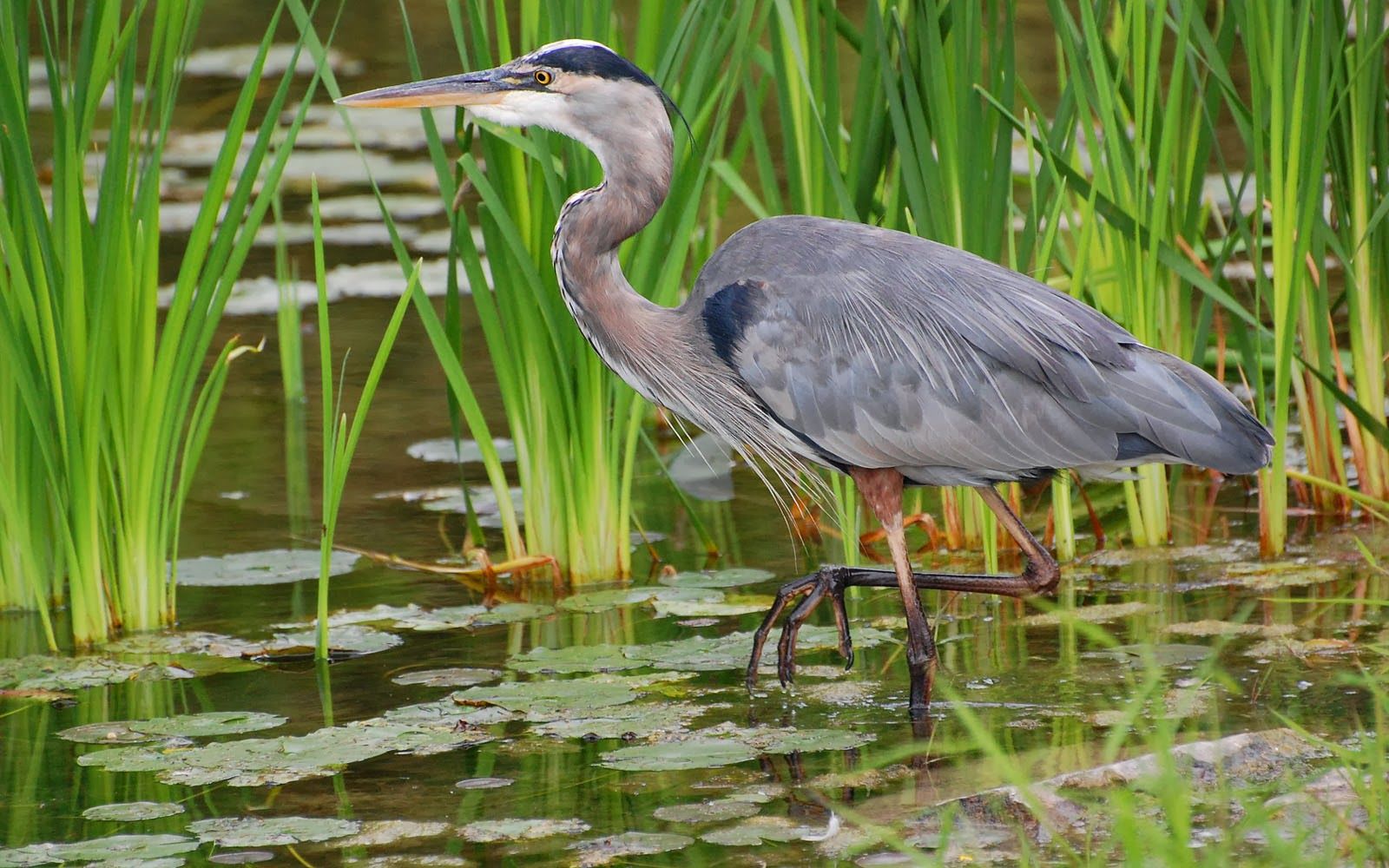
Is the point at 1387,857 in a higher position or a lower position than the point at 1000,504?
lower

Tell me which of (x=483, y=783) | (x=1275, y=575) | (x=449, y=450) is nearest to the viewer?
(x=483, y=783)

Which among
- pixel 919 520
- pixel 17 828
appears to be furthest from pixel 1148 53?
pixel 17 828

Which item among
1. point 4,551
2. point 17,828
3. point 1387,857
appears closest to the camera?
point 1387,857

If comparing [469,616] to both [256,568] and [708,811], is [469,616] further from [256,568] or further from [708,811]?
[708,811]

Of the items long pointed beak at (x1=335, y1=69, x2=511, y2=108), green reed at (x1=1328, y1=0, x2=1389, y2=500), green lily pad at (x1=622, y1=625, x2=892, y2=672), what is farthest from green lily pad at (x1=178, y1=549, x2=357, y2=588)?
green reed at (x1=1328, y1=0, x2=1389, y2=500)

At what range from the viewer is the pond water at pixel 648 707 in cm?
333

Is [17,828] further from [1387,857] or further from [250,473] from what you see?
[250,473]

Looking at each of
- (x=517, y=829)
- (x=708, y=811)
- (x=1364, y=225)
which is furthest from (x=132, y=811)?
(x=1364, y=225)

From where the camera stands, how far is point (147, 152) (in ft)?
15.5

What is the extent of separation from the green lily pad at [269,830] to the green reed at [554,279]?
1.81m

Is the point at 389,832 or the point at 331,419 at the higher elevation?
the point at 331,419

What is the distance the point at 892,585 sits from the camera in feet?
14.4

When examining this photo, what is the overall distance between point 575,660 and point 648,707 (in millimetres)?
449

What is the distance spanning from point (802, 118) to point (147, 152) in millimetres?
1870
